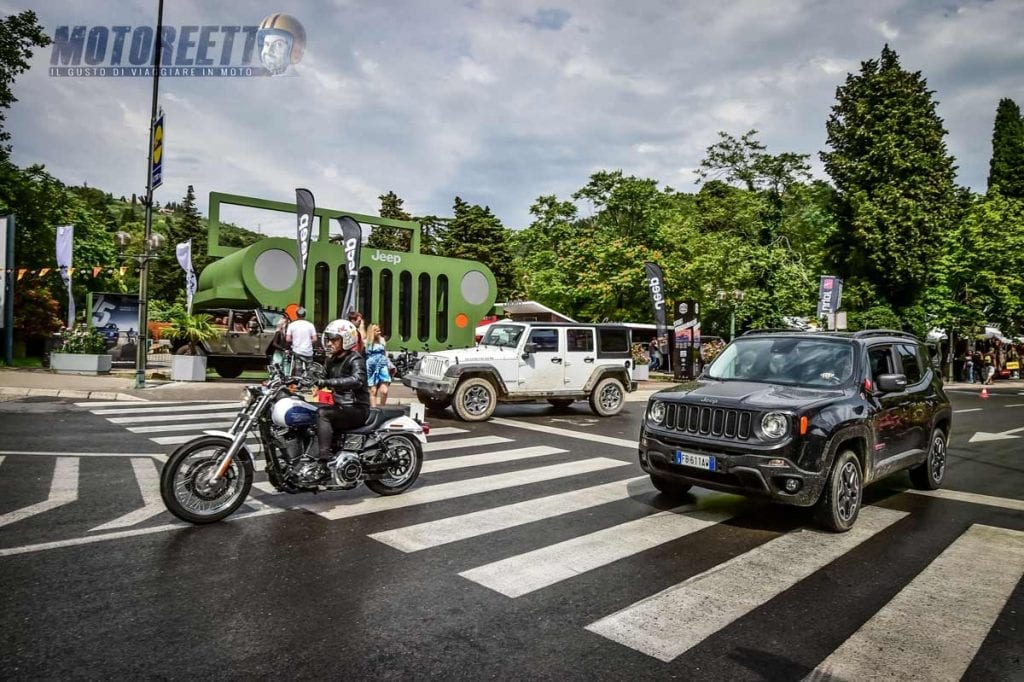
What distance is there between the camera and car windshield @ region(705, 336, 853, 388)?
644 centimetres

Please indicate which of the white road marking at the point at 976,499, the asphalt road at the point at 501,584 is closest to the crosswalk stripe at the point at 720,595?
Result: the asphalt road at the point at 501,584

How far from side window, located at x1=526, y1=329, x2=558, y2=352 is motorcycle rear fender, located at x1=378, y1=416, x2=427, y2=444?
22.8 ft

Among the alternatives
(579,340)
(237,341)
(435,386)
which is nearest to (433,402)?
(435,386)

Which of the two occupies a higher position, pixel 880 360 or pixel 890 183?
pixel 890 183

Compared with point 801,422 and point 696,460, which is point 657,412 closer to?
point 696,460

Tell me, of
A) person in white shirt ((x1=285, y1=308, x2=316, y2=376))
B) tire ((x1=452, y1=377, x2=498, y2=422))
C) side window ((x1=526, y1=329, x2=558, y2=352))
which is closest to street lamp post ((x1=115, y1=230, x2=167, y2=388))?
person in white shirt ((x1=285, y1=308, x2=316, y2=376))

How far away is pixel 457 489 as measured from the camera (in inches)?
279

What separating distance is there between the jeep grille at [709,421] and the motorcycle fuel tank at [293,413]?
3.38m

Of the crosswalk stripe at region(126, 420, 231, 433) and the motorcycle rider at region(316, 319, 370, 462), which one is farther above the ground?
the motorcycle rider at region(316, 319, 370, 462)

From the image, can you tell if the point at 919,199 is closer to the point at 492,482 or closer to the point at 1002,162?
the point at 1002,162

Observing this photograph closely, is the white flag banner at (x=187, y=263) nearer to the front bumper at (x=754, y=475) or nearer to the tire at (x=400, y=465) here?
the tire at (x=400, y=465)

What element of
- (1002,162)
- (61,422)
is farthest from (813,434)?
(1002,162)

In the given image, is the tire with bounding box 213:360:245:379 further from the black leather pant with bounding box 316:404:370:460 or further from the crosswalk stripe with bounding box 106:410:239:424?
the black leather pant with bounding box 316:404:370:460

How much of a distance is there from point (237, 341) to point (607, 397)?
11409 millimetres
